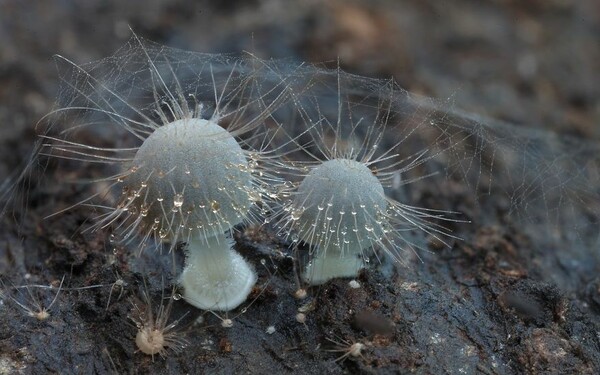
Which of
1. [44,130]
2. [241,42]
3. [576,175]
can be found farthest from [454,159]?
[241,42]

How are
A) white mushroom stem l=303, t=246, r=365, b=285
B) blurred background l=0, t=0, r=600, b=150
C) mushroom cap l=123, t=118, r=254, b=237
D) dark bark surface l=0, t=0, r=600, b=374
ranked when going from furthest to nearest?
1. blurred background l=0, t=0, r=600, b=150
2. white mushroom stem l=303, t=246, r=365, b=285
3. dark bark surface l=0, t=0, r=600, b=374
4. mushroom cap l=123, t=118, r=254, b=237

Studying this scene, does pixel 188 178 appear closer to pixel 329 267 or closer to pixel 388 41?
pixel 329 267

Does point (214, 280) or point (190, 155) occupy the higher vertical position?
point (190, 155)

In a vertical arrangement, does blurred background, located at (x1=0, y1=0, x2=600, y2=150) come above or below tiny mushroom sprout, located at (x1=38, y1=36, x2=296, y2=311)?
below

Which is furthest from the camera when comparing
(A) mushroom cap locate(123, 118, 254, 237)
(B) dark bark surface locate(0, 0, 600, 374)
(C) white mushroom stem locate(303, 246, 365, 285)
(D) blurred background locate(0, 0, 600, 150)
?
(D) blurred background locate(0, 0, 600, 150)

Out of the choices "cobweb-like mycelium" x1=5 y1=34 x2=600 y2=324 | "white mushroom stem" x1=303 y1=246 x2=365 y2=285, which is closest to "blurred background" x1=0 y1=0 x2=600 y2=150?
"cobweb-like mycelium" x1=5 y1=34 x2=600 y2=324

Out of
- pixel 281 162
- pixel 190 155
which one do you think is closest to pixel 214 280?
pixel 281 162

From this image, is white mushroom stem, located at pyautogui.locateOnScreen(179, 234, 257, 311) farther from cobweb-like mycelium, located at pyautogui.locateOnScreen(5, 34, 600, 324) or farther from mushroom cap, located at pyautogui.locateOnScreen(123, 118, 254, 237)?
mushroom cap, located at pyautogui.locateOnScreen(123, 118, 254, 237)

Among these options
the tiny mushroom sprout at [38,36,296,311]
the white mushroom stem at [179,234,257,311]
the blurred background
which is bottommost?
the blurred background
